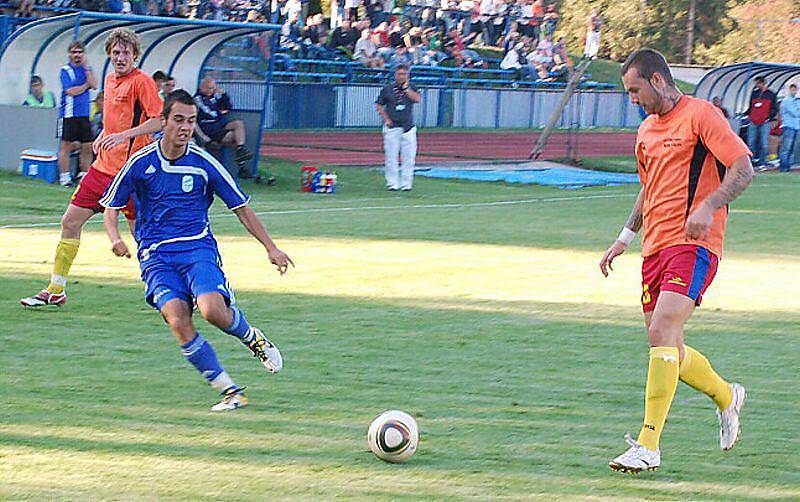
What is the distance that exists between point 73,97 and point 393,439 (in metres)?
14.0

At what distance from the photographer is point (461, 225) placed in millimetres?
16484

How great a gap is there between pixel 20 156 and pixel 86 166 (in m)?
1.32

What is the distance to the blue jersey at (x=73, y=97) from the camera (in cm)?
1814

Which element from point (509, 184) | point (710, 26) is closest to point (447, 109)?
point (509, 184)

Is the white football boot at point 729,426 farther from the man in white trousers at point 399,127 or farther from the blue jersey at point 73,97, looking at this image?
the man in white trousers at point 399,127

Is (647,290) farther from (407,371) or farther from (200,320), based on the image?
(200,320)

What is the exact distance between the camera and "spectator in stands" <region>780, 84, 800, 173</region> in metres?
30.1

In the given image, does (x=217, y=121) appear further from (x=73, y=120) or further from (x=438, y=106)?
(x=438, y=106)

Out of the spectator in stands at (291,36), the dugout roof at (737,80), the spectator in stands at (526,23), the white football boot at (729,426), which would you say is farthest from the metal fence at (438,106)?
the white football boot at (729,426)

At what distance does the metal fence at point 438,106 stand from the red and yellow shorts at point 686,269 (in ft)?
59.9

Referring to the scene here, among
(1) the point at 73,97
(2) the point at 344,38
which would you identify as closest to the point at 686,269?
(1) the point at 73,97

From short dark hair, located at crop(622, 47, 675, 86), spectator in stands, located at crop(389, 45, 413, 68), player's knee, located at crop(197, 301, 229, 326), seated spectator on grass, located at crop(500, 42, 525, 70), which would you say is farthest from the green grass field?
seated spectator on grass, located at crop(500, 42, 525, 70)

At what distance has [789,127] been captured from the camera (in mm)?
30406

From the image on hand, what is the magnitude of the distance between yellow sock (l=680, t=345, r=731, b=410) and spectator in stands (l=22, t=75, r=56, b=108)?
15711 mm
